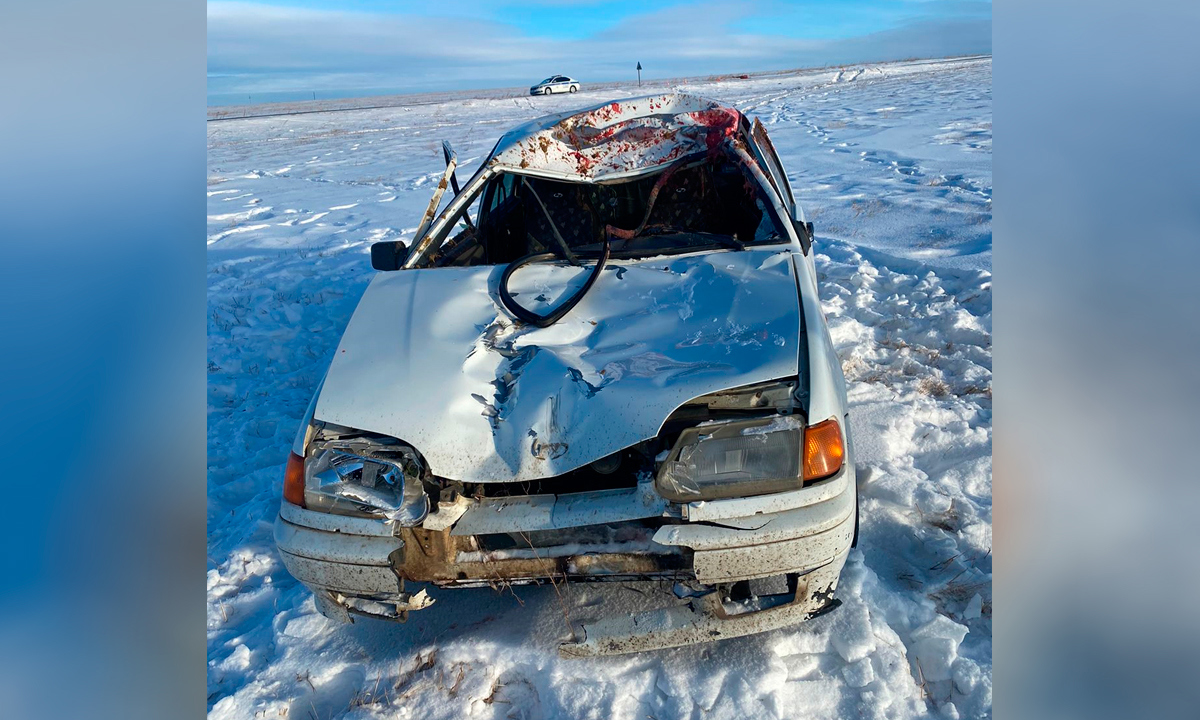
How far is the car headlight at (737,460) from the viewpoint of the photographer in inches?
84.4

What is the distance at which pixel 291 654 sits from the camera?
2.57 m

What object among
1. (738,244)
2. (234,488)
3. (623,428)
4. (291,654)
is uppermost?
(738,244)

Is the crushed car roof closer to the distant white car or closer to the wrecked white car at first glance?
the wrecked white car

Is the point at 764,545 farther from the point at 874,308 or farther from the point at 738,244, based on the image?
the point at 874,308

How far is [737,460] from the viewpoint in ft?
7.09

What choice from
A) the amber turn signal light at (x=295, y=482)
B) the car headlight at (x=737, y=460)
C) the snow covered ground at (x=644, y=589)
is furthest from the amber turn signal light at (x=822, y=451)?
the amber turn signal light at (x=295, y=482)

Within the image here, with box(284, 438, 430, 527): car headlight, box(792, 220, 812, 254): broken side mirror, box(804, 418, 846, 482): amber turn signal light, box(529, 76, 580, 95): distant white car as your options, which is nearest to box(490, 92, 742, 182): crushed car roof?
box(792, 220, 812, 254): broken side mirror

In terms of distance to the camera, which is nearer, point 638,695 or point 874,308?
point 638,695

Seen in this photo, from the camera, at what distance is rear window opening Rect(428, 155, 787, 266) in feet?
12.9

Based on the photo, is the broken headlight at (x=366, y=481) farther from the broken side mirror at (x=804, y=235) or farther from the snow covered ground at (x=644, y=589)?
the broken side mirror at (x=804, y=235)

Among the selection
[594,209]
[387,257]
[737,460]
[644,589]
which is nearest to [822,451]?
[737,460]
